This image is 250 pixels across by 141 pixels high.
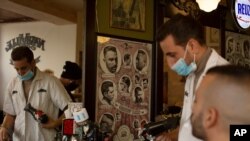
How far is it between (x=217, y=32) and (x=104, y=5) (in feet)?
6.76

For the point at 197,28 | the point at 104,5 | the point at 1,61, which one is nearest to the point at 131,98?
the point at 104,5

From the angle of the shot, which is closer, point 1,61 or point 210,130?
point 210,130

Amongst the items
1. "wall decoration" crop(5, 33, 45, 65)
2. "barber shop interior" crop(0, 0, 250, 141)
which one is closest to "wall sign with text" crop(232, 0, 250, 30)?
"barber shop interior" crop(0, 0, 250, 141)

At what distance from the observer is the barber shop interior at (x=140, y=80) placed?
135cm

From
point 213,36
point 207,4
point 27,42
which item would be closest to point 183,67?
point 207,4

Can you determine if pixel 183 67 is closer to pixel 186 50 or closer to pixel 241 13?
pixel 186 50

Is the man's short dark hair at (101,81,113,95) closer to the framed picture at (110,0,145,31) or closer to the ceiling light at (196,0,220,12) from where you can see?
the framed picture at (110,0,145,31)

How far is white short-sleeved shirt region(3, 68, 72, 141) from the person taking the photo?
139 inches

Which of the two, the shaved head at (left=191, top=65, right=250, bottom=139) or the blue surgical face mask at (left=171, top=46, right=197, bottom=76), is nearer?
the shaved head at (left=191, top=65, right=250, bottom=139)

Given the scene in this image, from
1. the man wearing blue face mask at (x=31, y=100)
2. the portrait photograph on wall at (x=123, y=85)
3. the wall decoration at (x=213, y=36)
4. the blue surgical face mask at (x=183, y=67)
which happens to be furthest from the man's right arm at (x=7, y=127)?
the wall decoration at (x=213, y=36)

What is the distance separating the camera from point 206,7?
473cm

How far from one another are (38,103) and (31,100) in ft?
0.25

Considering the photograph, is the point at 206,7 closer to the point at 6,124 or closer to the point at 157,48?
the point at 157,48

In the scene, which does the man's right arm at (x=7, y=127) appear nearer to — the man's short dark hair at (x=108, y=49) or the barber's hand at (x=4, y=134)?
the barber's hand at (x=4, y=134)
